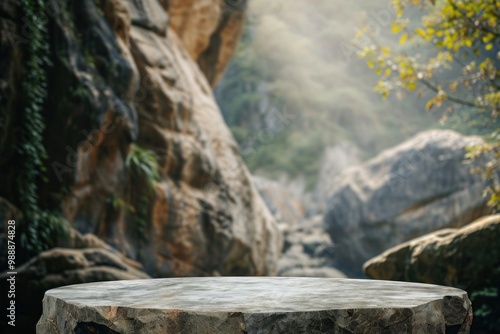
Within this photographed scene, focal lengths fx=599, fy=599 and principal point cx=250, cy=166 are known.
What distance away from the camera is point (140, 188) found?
811cm

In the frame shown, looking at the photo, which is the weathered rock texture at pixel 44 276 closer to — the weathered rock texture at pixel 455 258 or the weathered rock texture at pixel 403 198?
the weathered rock texture at pixel 455 258

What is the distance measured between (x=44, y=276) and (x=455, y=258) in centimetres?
355

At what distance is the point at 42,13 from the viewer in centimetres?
650

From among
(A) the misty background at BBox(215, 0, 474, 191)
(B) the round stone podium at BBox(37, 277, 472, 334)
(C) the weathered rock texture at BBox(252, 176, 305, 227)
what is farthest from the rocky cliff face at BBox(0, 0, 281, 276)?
(A) the misty background at BBox(215, 0, 474, 191)

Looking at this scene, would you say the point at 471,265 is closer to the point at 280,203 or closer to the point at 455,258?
the point at 455,258

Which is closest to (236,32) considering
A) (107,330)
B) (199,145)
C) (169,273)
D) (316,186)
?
(199,145)

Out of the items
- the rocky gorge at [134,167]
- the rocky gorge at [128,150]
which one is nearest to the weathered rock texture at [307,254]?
the rocky gorge at [134,167]

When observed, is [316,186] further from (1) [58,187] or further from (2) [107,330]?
(2) [107,330]

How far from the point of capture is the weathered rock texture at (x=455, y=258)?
514cm

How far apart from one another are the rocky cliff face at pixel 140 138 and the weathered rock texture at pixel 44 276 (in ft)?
3.41

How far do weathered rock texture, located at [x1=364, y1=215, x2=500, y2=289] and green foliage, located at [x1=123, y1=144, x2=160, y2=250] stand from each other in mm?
3565

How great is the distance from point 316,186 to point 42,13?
19582mm

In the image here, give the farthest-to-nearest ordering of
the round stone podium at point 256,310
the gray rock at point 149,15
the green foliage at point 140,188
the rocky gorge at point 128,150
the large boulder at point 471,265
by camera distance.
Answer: the gray rock at point 149,15 < the green foliage at point 140,188 < the rocky gorge at point 128,150 < the large boulder at point 471,265 < the round stone podium at point 256,310

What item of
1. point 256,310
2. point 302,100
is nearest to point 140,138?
point 256,310
